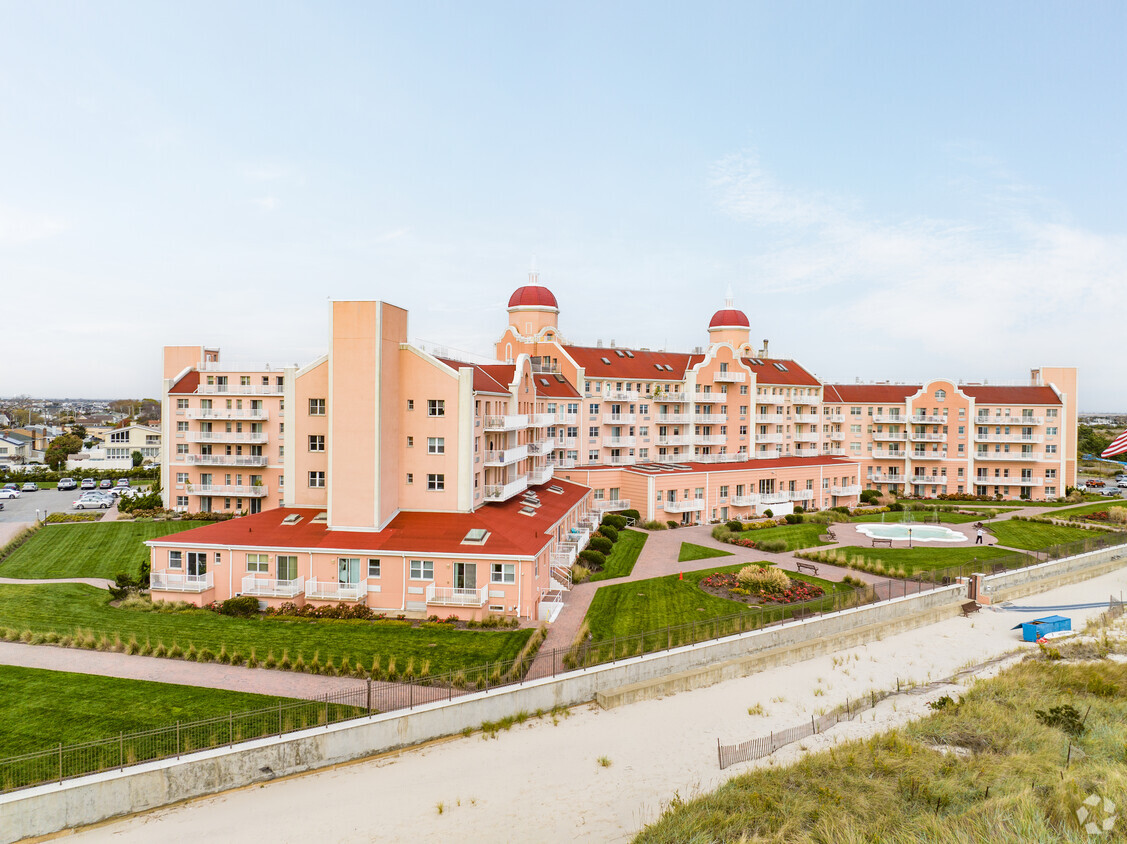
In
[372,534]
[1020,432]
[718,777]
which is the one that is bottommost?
[718,777]

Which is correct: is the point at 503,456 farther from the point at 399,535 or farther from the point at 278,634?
the point at 278,634

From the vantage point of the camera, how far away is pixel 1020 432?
67188mm

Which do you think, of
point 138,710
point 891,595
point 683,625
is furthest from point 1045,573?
point 138,710

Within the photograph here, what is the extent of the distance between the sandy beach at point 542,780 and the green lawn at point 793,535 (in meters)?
19.1

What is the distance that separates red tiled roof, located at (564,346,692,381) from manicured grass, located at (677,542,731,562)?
1952cm

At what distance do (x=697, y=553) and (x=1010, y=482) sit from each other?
45.4 meters

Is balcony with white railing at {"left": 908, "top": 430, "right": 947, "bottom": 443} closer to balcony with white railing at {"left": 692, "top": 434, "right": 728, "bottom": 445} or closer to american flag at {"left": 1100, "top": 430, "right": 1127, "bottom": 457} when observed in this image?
balcony with white railing at {"left": 692, "top": 434, "right": 728, "bottom": 445}

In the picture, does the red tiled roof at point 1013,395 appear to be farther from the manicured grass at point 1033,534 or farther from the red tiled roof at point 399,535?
the red tiled roof at point 399,535

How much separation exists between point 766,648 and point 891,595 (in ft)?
31.6

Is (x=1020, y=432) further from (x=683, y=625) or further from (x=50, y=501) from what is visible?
(x=50, y=501)

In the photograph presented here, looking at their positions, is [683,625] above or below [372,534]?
below

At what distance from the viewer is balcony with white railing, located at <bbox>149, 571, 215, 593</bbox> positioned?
28.8 meters

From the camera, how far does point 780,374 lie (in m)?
66.1

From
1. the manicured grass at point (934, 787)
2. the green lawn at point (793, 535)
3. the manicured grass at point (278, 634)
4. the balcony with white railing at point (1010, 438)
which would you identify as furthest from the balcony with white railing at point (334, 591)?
the balcony with white railing at point (1010, 438)
